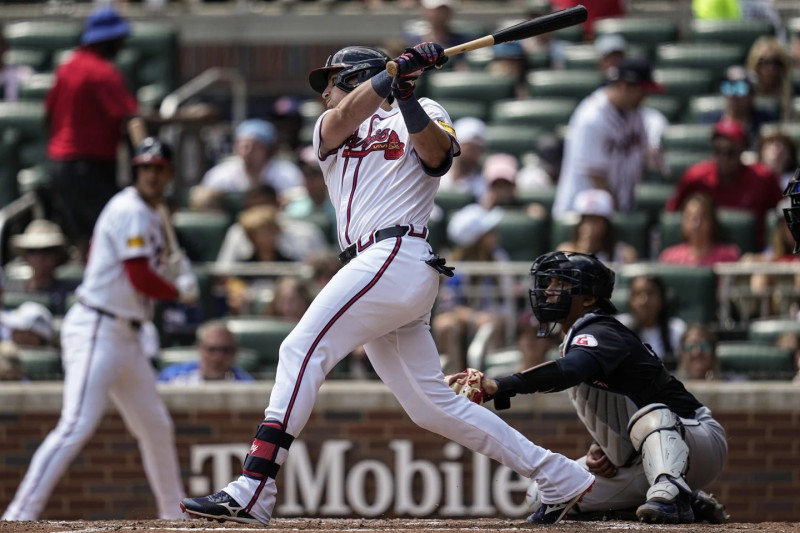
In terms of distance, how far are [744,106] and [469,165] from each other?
1.91 metres

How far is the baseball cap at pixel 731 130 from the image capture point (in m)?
9.08

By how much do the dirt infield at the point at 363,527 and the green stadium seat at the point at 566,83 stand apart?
6.08m

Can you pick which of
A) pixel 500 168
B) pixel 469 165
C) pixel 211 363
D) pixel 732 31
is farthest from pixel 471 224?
pixel 732 31

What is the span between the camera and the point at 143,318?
7242mm

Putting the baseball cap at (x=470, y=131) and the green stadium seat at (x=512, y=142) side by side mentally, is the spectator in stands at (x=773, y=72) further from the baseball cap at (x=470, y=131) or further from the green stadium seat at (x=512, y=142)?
the baseball cap at (x=470, y=131)

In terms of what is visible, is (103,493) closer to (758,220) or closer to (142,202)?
(142,202)

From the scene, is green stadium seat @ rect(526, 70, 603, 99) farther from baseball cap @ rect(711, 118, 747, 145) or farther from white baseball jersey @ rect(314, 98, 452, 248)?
white baseball jersey @ rect(314, 98, 452, 248)

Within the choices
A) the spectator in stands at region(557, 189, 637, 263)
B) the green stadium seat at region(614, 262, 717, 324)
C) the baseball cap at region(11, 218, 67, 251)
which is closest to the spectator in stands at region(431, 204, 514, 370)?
the spectator in stands at region(557, 189, 637, 263)

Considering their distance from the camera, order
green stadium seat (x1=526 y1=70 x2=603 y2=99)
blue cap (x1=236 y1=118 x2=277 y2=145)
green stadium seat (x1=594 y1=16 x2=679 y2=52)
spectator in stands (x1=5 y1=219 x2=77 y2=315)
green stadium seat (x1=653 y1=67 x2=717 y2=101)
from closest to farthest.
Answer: spectator in stands (x1=5 y1=219 x2=77 y2=315)
blue cap (x1=236 y1=118 x2=277 y2=145)
green stadium seat (x1=526 y1=70 x2=603 y2=99)
green stadium seat (x1=653 y1=67 x2=717 y2=101)
green stadium seat (x1=594 y1=16 x2=679 y2=52)

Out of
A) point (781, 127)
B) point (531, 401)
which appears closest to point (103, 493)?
point (531, 401)

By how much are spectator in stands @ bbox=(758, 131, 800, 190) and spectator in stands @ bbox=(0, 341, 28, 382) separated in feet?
15.7

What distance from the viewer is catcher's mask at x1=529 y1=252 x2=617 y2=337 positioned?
17.2ft

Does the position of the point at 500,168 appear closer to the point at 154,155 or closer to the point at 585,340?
the point at 154,155

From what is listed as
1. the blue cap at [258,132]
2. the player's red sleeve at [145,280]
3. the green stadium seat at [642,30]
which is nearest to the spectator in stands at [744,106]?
the green stadium seat at [642,30]
